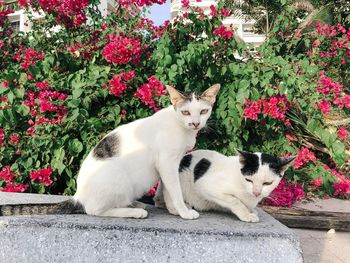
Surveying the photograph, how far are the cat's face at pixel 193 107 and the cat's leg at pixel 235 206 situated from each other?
20.2 inches

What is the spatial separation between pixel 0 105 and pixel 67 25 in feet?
4.38

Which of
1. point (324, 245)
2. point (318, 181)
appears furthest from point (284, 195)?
point (324, 245)

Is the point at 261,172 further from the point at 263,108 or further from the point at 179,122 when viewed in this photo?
the point at 263,108

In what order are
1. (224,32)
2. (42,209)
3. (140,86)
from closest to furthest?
(42,209) → (224,32) → (140,86)

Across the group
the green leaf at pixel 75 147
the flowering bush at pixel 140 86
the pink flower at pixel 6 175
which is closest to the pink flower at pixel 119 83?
the flowering bush at pixel 140 86

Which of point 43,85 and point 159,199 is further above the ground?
point 43,85

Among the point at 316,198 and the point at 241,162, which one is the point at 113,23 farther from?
the point at 316,198

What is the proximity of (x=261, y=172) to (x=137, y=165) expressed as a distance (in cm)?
75

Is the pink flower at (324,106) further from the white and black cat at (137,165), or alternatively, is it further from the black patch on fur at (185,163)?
the white and black cat at (137,165)

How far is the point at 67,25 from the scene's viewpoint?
455 cm

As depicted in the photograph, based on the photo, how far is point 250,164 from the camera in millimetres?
2361

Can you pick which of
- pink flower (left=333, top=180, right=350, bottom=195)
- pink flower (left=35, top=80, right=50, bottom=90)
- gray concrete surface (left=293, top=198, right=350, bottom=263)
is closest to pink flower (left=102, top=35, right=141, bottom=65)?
pink flower (left=35, top=80, right=50, bottom=90)

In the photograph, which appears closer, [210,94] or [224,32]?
[210,94]

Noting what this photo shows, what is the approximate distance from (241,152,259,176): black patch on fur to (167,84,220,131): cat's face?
0.36 m
